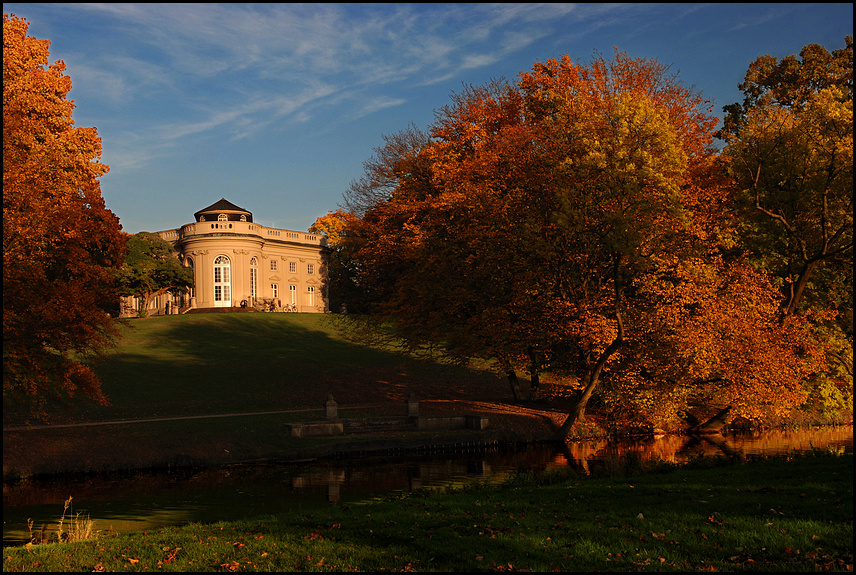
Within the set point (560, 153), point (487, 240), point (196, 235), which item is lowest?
point (487, 240)

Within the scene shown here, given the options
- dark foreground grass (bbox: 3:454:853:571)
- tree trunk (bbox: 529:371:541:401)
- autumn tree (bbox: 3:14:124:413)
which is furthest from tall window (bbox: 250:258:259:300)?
dark foreground grass (bbox: 3:454:853:571)

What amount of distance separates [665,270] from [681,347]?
9.26ft

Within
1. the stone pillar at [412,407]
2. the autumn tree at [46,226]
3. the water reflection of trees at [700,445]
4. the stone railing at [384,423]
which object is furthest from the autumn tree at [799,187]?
the autumn tree at [46,226]

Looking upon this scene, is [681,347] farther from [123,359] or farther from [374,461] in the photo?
[123,359]

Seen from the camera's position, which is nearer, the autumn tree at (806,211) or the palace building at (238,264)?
the autumn tree at (806,211)

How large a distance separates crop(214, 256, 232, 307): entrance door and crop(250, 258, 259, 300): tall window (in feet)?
10.0

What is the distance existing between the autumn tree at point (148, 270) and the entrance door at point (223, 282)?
5.41m

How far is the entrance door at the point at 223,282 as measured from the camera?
229 ft

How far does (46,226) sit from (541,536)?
50.1 ft

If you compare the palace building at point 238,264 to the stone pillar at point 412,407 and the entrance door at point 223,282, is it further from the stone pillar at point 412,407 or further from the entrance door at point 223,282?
the stone pillar at point 412,407

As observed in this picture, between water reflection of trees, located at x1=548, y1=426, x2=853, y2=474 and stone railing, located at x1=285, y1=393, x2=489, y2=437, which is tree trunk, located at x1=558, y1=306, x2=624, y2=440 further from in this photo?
stone railing, located at x1=285, y1=393, x2=489, y2=437

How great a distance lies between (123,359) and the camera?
130ft

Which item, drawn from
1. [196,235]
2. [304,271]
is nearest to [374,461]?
[196,235]

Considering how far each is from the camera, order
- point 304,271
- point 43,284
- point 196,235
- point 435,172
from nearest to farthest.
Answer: point 43,284 → point 435,172 → point 196,235 → point 304,271
